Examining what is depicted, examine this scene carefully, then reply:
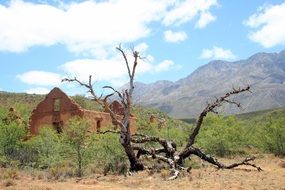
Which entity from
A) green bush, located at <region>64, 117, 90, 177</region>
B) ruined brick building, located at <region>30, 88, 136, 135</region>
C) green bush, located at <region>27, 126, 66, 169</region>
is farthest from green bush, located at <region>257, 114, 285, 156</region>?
green bush, located at <region>64, 117, 90, 177</region>

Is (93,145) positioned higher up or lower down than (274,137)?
lower down

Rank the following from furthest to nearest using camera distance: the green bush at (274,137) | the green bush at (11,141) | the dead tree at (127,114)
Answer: the green bush at (274,137) → the green bush at (11,141) → the dead tree at (127,114)

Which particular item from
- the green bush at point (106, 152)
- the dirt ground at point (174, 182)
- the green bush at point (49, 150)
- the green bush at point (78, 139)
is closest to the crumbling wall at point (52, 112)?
the green bush at point (49, 150)

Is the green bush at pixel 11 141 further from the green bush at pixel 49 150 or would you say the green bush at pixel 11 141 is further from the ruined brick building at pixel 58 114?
the ruined brick building at pixel 58 114

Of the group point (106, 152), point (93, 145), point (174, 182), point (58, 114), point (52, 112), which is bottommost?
point (174, 182)

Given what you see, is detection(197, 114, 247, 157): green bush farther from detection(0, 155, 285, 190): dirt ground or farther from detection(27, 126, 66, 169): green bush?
detection(0, 155, 285, 190): dirt ground

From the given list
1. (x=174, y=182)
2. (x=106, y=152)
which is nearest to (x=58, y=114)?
(x=106, y=152)

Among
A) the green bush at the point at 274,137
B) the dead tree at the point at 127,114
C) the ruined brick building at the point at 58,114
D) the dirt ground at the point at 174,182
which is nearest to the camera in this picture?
the dirt ground at the point at 174,182

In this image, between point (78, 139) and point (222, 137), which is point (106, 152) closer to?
point (78, 139)

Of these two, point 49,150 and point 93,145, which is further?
point 49,150

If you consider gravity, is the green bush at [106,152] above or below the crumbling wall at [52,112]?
below

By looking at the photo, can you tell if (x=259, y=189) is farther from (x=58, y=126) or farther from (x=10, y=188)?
(x=58, y=126)

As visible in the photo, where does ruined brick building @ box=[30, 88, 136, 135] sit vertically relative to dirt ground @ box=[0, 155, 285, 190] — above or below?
Answer: above

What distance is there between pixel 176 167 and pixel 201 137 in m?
22.5
